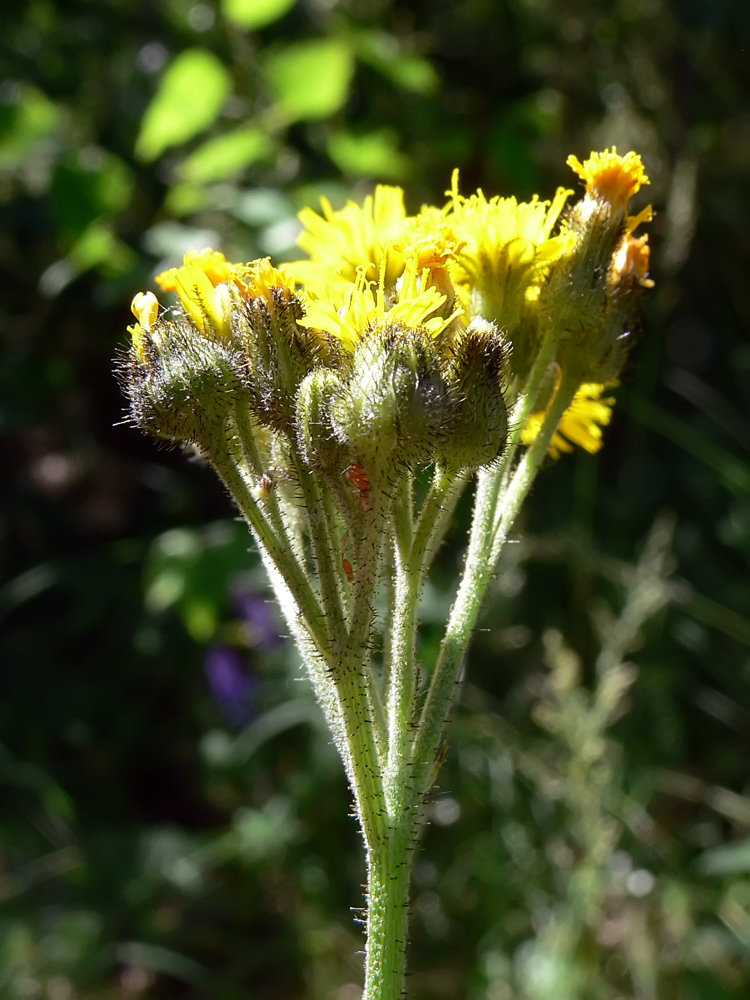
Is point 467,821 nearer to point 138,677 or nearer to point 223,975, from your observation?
point 223,975

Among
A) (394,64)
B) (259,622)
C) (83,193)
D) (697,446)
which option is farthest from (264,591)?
(394,64)

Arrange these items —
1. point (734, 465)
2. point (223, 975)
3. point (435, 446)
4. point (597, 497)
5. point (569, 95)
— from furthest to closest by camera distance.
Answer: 1. point (569, 95)
2. point (597, 497)
3. point (223, 975)
4. point (734, 465)
5. point (435, 446)

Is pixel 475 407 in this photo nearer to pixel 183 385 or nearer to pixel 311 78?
pixel 183 385

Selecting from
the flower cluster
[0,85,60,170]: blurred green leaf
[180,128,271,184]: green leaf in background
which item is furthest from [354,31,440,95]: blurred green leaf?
the flower cluster

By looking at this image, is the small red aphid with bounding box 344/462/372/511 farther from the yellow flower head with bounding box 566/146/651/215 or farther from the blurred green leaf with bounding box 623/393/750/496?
the blurred green leaf with bounding box 623/393/750/496

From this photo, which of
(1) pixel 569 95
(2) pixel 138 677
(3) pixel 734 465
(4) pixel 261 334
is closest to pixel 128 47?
(1) pixel 569 95

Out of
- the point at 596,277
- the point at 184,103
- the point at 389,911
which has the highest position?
the point at 184,103

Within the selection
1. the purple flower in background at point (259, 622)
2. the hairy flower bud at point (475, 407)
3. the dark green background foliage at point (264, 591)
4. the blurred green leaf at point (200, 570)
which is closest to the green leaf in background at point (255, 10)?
the dark green background foliage at point (264, 591)
